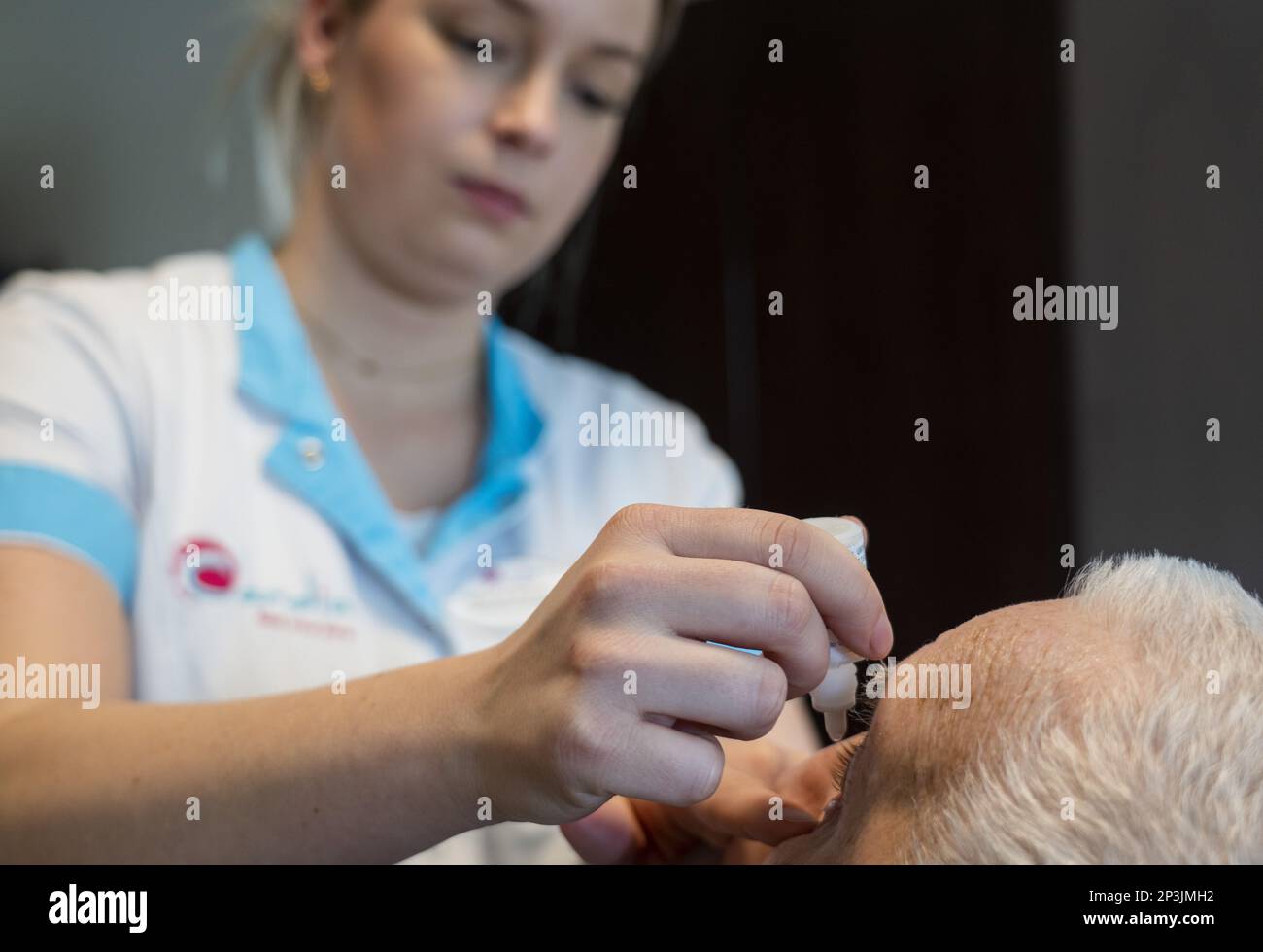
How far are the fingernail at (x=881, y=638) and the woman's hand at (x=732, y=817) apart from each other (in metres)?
0.10

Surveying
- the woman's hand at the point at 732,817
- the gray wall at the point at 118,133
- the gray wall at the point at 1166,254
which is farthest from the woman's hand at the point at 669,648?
the gray wall at the point at 118,133

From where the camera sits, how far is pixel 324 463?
3.02 ft

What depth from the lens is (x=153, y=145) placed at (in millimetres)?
1118

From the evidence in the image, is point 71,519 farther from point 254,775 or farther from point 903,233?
point 903,233

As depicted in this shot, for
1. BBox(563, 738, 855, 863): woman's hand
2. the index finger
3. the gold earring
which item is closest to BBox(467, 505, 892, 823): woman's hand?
the index finger

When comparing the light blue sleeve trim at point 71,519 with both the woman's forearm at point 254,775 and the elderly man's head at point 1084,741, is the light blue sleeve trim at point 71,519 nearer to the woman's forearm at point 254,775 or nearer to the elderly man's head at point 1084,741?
the woman's forearm at point 254,775

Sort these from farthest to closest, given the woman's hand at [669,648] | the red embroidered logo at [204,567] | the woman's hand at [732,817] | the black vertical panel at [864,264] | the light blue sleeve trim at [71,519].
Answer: the black vertical panel at [864,264] → the red embroidered logo at [204,567] → the light blue sleeve trim at [71,519] → the woman's hand at [732,817] → the woman's hand at [669,648]

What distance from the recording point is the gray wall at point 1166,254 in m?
0.89

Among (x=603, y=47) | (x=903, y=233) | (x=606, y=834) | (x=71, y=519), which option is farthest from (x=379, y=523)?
(x=903, y=233)

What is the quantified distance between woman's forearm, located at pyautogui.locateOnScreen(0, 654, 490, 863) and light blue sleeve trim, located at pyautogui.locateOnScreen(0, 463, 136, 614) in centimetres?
15

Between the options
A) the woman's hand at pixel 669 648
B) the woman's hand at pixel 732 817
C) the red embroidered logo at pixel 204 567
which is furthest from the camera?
the red embroidered logo at pixel 204 567

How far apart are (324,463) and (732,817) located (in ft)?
1.55
